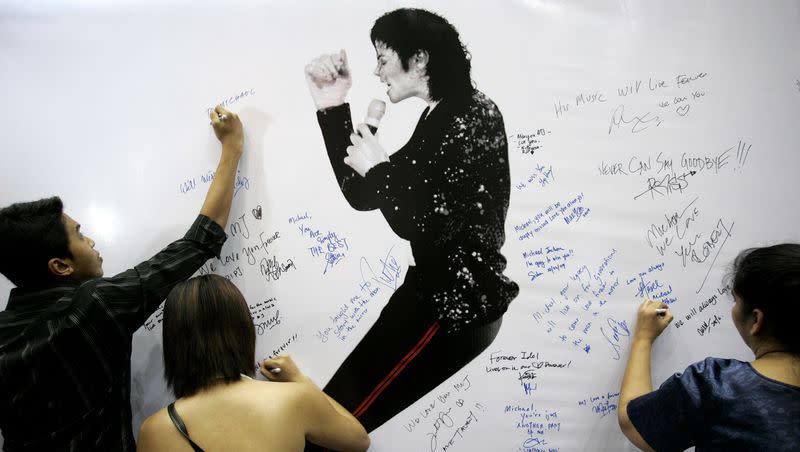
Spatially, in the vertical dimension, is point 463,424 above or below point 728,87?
below

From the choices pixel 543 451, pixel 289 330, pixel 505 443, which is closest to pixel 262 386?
pixel 289 330

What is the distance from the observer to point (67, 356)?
39.7 inches

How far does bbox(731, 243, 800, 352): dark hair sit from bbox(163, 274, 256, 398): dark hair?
3.59 ft

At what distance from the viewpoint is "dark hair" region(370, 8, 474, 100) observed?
1410 millimetres

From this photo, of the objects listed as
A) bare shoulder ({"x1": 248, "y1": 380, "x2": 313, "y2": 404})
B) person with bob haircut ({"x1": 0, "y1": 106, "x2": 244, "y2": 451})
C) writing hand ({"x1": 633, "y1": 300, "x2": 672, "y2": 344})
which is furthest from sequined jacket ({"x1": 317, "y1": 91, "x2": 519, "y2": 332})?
person with bob haircut ({"x1": 0, "y1": 106, "x2": 244, "y2": 451})

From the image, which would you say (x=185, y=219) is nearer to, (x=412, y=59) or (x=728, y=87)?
(x=412, y=59)

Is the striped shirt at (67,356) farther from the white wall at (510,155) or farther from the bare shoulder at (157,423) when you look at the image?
the white wall at (510,155)

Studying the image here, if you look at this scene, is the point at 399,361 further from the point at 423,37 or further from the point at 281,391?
the point at 423,37

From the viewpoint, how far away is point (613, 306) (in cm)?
137

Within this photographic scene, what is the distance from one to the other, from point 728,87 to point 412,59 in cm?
98

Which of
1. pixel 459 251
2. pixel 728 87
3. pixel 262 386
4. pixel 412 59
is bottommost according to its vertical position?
pixel 262 386

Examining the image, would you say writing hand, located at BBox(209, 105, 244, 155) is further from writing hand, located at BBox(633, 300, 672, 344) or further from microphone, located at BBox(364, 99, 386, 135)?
writing hand, located at BBox(633, 300, 672, 344)
